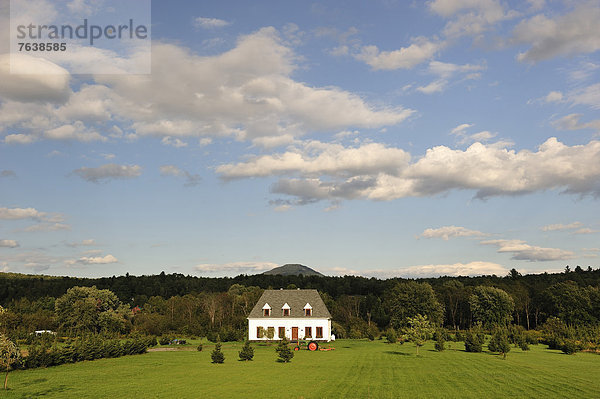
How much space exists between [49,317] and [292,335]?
51105 millimetres

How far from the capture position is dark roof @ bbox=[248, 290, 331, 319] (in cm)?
6790

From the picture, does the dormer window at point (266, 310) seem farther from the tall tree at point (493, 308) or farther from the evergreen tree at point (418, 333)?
the tall tree at point (493, 308)

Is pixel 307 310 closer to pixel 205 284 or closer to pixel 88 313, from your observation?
pixel 88 313

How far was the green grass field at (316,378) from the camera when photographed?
2447cm

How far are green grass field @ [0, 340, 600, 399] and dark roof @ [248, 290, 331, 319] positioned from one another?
25429mm

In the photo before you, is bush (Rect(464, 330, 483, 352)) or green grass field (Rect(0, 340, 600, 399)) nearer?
green grass field (Rect(0, 340, 600, 399))

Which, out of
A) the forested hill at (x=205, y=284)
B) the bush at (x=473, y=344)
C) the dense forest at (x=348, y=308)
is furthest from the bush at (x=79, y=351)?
the forested hill at (x=205, y=284)

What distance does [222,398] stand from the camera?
22891mm

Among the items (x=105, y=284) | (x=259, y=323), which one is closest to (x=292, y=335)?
(x=259, y=323)

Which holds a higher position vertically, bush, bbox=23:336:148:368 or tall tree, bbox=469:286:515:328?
bush, bbox=23:336:148:368

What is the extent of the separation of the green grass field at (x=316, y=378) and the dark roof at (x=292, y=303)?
25.4 meters

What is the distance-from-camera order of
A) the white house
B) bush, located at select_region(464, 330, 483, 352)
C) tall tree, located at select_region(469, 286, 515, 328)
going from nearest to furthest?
1. bush, located at select_region(464, 330, 483, 352)
2. the white house
3. tall tree, located at select_region(469, 286, 515, 328)

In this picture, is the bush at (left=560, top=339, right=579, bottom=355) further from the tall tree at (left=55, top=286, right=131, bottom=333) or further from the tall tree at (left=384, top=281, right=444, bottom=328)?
the tall tree at (left=55, top=286, right=131, bottom=333)

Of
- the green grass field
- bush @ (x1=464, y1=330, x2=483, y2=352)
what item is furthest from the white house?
the green grass field
